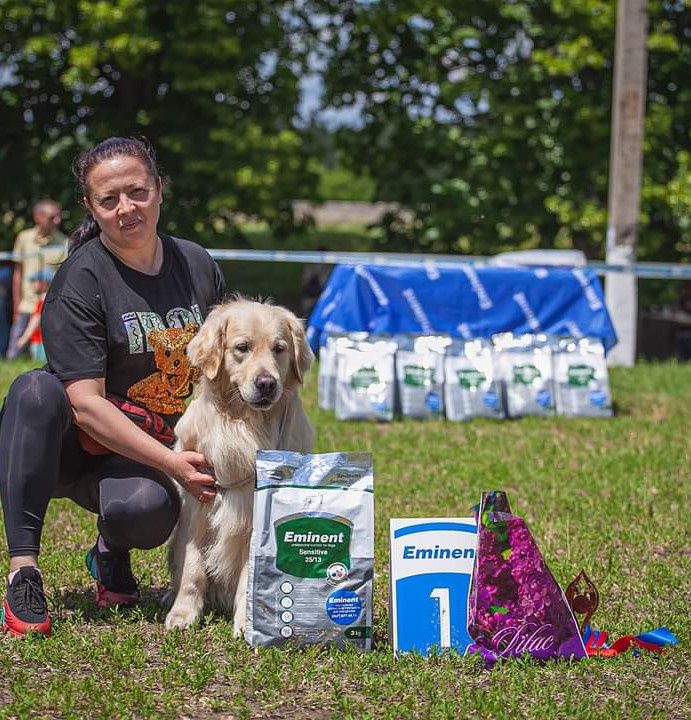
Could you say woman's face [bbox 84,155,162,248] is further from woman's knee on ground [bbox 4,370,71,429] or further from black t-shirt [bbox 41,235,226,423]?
woman's knee on ground [bbox 4,370,71,429]

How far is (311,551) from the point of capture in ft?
10.9

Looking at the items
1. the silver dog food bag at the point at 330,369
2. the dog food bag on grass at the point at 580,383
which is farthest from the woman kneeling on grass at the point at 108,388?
the dog food bag on grass at the point at 580,383

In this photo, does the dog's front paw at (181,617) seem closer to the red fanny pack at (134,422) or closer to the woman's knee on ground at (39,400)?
the red fanny pack at (134,422)

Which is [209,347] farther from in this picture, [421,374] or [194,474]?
[421,374]

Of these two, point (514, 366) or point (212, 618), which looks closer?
point (212, 618)

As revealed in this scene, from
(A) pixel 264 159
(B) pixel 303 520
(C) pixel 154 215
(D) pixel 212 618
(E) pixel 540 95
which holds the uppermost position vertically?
(E) pixel 540 95

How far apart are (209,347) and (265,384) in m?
0.23

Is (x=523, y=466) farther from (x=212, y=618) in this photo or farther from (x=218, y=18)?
(x=218, y=18)

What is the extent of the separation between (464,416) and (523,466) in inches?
66.3

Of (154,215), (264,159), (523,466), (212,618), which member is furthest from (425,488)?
(264,159)

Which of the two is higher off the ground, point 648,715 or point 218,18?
point 218,18

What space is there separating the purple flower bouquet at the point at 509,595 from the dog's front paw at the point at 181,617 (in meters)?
0.94

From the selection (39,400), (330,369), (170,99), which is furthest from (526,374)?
(170,99)

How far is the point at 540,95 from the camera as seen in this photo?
570 inches
